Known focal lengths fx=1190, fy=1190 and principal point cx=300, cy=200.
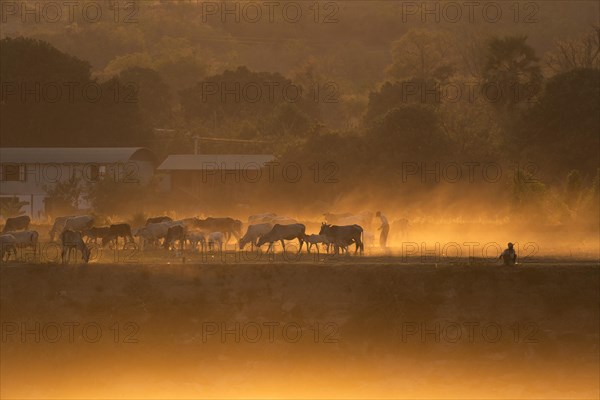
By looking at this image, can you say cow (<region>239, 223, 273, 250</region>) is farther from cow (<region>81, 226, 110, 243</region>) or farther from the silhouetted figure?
the silhouetted figure

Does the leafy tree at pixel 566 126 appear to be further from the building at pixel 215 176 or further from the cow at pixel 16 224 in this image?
the cow at pixel 16 224

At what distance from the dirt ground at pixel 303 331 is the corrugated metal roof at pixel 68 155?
44880 mm

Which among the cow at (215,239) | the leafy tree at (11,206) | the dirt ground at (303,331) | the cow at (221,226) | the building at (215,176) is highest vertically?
the building at (215,176)

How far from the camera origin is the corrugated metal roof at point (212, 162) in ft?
280

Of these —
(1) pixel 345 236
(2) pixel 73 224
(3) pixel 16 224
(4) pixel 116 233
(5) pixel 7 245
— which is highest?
(3) pixel 16 224

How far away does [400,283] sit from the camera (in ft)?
124

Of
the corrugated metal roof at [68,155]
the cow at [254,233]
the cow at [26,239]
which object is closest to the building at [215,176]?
the corrugated metal roof at [68,155]

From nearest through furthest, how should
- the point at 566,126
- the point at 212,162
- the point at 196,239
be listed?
the point at 196,239 → the point at 566,126 → the point at 212,162

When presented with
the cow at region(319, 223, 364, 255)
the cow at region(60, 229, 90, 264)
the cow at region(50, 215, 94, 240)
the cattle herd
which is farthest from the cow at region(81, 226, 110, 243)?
the cow at region(319, 223, 364, 255)

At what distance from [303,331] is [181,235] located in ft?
32.7

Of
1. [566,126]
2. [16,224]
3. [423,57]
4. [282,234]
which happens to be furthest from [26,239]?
[423,57]

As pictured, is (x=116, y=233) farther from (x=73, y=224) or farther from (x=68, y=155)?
(x=68, y=155)

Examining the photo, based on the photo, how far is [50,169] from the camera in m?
82.3

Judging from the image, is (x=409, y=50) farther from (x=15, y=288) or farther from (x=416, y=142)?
(x=15, y=288)
